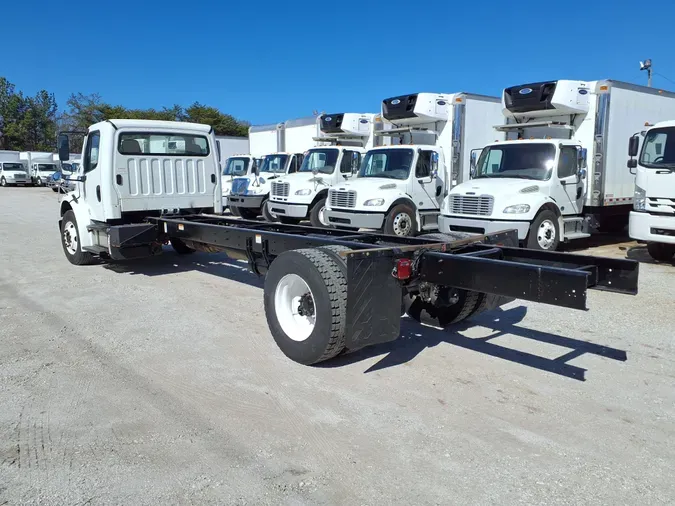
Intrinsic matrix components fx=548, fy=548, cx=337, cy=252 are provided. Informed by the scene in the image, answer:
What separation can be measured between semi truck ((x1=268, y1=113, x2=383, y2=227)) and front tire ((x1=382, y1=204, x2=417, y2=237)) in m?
2.53

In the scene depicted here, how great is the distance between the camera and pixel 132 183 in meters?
8.65

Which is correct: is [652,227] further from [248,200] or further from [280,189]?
[248,200]

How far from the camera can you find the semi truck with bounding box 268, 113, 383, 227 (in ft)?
48.6

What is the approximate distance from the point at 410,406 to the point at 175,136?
6.81m

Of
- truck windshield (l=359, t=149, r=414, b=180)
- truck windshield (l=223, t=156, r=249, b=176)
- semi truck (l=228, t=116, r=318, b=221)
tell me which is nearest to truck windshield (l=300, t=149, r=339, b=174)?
semi truck (l=228, t=116, r=318, b=221)

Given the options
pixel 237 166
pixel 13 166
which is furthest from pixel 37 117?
pixel 237 166

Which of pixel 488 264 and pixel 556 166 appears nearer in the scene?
pixel 488 264

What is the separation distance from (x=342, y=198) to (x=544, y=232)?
14.9 feet

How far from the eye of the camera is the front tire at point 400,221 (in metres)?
12.0

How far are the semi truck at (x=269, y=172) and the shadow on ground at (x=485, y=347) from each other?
11.6 meters

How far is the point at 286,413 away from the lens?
3.90 m

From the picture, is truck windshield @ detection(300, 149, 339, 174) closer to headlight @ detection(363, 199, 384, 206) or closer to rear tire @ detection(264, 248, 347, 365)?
headlight @ detection(363, 199, 384, 206)

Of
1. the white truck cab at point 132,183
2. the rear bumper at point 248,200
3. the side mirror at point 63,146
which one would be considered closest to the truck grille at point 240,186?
the rear bumper at point 248,200

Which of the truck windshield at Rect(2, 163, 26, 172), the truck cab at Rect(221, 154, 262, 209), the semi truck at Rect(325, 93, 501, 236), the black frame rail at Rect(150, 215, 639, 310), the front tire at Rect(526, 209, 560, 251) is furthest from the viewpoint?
the truck windshield at Rect(2, 163, 26, 172)
